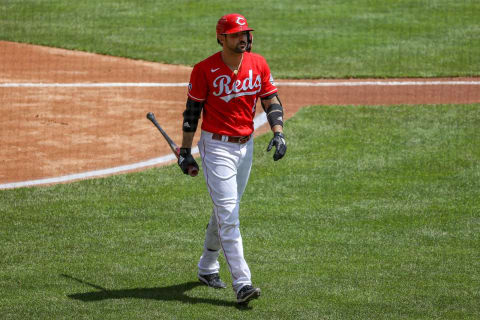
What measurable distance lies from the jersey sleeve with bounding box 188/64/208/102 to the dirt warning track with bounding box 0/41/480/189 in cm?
452

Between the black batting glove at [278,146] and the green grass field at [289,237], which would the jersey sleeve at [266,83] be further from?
the green grass field at [289,237]

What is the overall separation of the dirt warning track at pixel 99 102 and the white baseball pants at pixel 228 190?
4478 millimetres

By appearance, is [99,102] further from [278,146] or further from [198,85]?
[278,146]

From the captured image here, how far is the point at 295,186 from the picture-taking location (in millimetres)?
10328

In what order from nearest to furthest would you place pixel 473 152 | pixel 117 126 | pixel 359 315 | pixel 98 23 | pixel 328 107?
pixel 359 315 < pixel 473 152 < pixel 117 126 < pixel 328 107 < pixel 98 23

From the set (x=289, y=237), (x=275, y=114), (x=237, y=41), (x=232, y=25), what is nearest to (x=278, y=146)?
(x=275, y=114)

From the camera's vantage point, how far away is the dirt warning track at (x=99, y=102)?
11609 millimetres

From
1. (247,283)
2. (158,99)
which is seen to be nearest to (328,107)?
(158,99)

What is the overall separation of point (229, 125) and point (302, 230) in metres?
2.30

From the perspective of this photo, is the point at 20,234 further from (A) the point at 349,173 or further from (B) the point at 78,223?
(A) the point at 349,173

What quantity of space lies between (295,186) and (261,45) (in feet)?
31.3

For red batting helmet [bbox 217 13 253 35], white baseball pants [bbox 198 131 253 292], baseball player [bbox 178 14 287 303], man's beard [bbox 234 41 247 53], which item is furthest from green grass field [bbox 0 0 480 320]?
red batting helmet [bbox 217 13 253 35]

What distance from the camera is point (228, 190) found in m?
6.57

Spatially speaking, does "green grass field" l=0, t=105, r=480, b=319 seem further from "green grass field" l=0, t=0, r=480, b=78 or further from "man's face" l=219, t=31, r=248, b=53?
"green grass field" l=0, t=0, r=480, b=78
